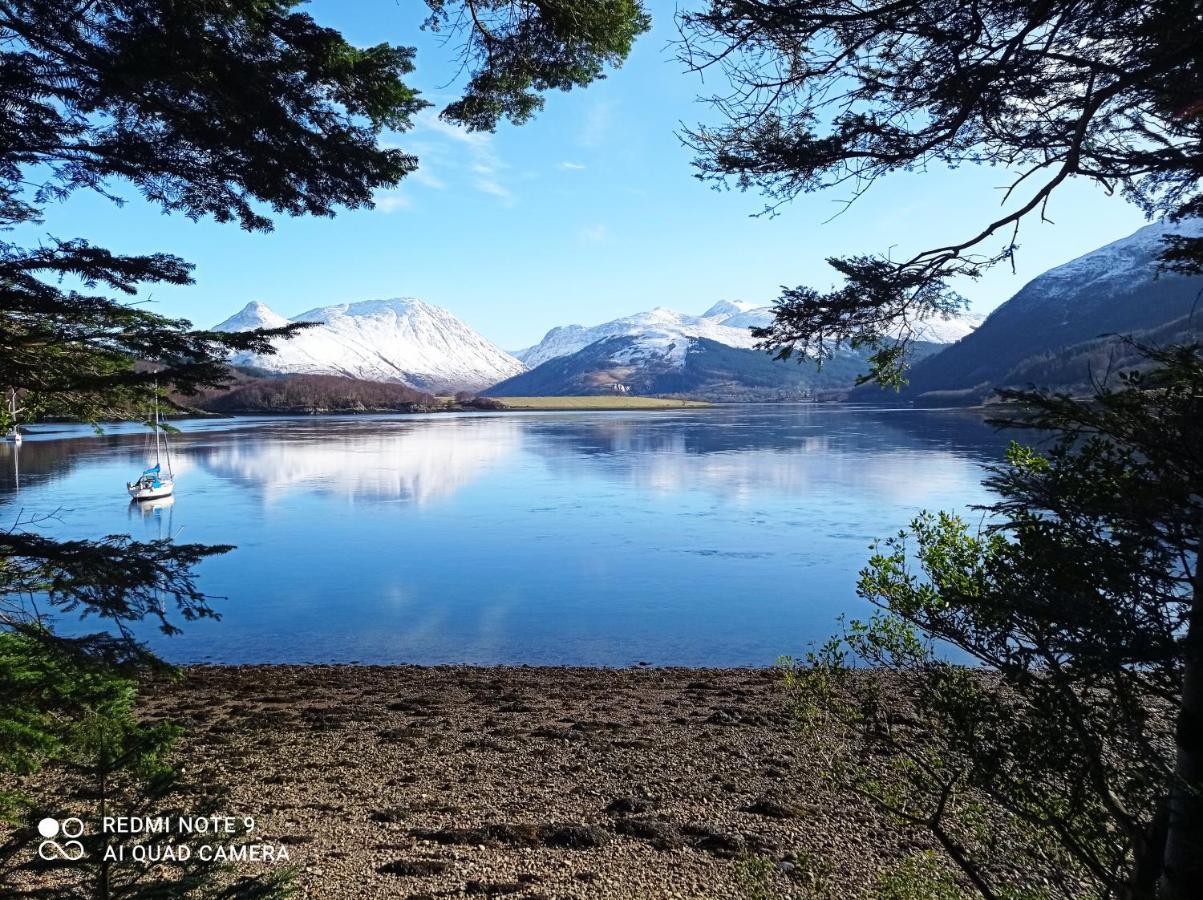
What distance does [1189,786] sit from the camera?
8.77 feet

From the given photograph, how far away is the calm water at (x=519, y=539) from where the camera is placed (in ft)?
53.5

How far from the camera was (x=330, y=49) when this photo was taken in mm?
4820

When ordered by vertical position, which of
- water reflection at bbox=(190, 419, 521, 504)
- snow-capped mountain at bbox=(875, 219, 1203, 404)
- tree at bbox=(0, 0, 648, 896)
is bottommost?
water reflection at bbox=(190, 419, 521, 504)

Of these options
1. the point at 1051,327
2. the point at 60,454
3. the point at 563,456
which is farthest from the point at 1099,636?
the point at 1051,327

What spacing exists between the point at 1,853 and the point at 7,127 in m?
4.02

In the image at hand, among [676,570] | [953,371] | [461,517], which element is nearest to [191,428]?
[461,517]

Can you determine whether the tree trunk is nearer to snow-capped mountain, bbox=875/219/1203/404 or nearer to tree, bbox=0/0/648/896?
tree, bbox=0/0/648/896

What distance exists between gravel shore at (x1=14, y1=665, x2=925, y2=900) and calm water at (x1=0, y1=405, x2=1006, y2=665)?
3187mm

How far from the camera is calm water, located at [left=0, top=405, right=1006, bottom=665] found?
16297 mm

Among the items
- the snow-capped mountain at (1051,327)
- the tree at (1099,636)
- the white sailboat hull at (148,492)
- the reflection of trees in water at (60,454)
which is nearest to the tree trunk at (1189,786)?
the tree at (1099,636)

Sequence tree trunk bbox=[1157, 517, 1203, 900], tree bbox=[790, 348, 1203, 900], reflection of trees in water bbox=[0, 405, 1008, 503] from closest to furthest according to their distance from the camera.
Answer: tree trunk bbox=[1157, 517, 1203, 900]
tree bbox=[790, 348, 1203, 900]
reflection of trees in water bbox=[0, 405, 1008, 503]

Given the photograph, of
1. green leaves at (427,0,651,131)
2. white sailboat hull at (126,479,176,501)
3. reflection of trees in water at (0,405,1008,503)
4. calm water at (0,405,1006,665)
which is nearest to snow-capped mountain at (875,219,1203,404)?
reflection of trees in water at (0,405,1008,503)

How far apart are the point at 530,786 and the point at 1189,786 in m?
6.74

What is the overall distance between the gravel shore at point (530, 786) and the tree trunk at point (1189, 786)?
1.88 metres
